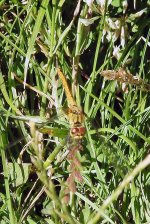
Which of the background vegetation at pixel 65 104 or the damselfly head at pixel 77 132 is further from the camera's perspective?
the background vegetation at pixel 65 104

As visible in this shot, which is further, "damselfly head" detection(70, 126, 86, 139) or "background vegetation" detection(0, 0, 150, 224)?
"background vegetation" detection(0, 0, 150, 224)

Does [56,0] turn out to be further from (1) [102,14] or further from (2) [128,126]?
(2) [128,126]

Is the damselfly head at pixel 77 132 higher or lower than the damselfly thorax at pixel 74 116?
lower

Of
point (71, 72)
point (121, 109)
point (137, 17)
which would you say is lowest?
point (121, 109)

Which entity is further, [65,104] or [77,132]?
[65,104]

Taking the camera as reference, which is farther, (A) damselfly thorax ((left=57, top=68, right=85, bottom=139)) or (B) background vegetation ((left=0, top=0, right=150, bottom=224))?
(B) background vegetation ((left=0, top=0, right=150, bottom=224))

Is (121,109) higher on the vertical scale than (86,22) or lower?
lower

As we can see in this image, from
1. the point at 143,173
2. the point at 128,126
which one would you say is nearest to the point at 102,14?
the point at 128,126

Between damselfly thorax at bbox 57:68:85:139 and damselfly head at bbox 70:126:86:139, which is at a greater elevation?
damselfly thorax at bbox 57:68:85:139
